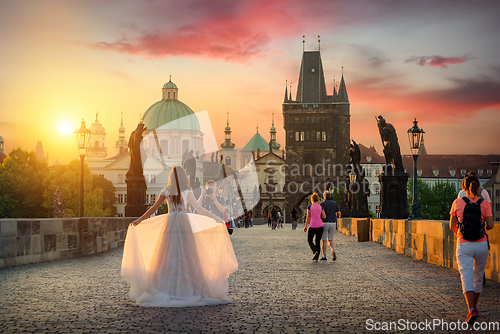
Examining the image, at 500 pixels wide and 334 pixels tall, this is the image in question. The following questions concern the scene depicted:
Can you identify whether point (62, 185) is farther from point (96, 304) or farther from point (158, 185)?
point (96, 304)

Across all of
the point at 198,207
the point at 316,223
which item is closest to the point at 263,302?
the point at 198,207

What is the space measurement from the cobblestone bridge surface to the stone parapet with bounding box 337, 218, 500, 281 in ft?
1.33

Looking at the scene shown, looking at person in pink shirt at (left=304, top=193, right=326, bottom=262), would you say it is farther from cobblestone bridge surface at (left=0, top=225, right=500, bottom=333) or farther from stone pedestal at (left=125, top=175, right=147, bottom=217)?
stone pedestal at (left=125, top=175, right=147, bottom=217)

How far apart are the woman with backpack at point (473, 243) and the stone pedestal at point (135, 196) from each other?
16.9 metres

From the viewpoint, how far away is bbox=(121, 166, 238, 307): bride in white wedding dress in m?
7.84

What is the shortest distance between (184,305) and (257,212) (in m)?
120

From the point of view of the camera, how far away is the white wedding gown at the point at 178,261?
7.82m

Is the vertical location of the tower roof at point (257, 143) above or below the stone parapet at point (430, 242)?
above

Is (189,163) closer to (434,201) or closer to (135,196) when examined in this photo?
(135,196)

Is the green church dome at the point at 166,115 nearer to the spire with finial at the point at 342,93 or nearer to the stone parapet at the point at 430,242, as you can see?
the spire with finial at the point at 342,93

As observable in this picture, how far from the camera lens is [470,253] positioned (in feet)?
21.7

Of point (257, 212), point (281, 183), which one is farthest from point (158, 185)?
point (281, 183)

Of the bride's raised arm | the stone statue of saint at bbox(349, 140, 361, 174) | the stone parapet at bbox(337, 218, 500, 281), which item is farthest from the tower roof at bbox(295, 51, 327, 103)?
the bride's raised arm

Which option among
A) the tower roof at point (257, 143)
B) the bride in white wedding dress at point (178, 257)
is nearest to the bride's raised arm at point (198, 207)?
the bride in white wedding dress at point (178, 257)
